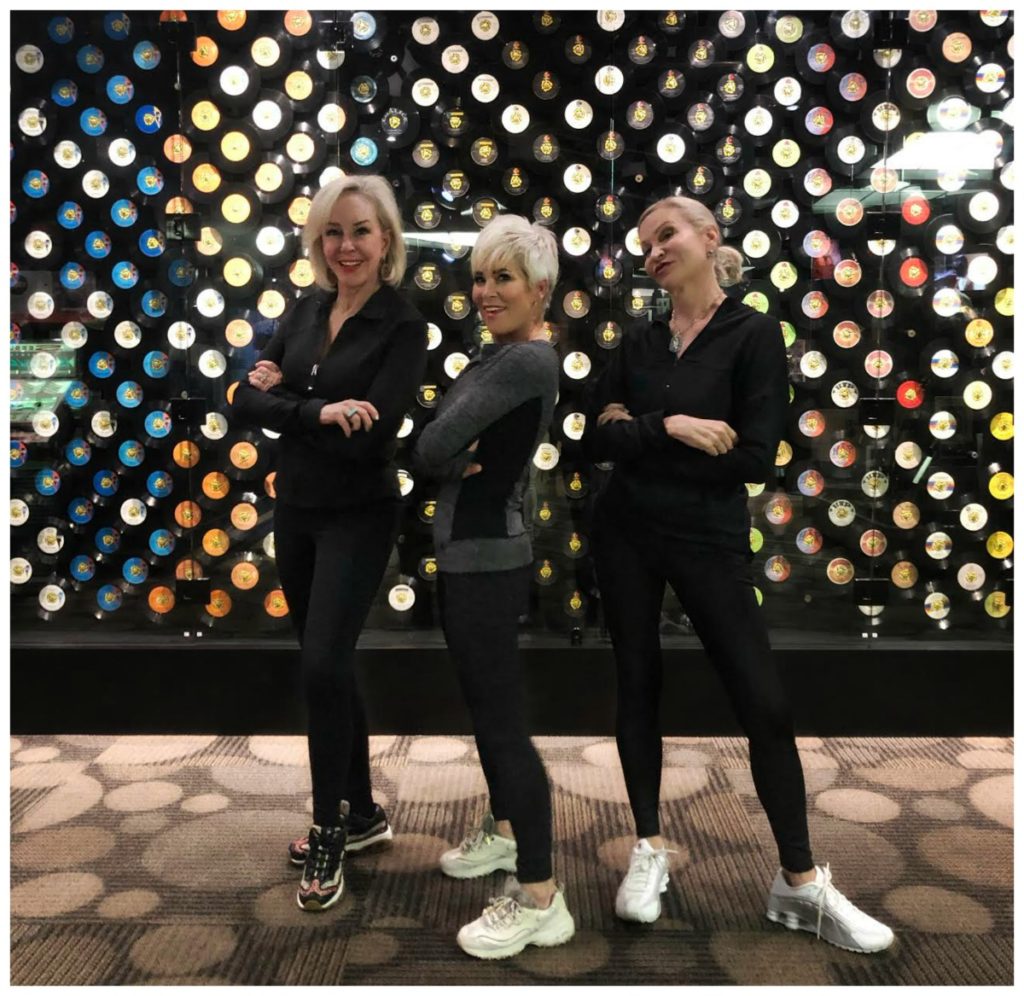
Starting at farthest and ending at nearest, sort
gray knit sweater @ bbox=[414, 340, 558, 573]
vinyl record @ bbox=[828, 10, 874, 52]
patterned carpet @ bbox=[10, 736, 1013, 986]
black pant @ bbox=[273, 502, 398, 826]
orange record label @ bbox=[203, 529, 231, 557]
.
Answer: orange record label @ bbox=[203, 529, 231, 557], vinyl record @ bbox=[828, 10, 874, 52], black pant @ bbox=[273, 502, 398, 826], patterned carpet @ bbox=[10, 736, 1013, 986], gray knit sweater @ bbox=[414, 340, 558, 573]

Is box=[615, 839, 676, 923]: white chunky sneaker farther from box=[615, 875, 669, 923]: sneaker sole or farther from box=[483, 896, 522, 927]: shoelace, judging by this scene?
box=[483, 896, 522, 927]: shoelace

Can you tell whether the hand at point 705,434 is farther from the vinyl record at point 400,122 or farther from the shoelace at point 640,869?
the vinyl record at point 400,122

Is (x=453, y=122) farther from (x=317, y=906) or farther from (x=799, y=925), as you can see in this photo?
(x=799, y=925)

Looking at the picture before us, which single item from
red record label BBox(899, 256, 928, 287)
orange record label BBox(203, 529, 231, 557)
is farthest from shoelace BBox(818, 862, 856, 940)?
orange record label BBox(203, 529, 231, 557)

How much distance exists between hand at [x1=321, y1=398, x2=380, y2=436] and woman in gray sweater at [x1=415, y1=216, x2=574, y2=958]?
159 millimetres

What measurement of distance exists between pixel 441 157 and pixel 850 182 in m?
1.32

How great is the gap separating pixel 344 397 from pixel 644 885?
117cm

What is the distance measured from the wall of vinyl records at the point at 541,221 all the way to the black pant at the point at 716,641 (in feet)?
3.48

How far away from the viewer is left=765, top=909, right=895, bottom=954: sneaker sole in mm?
1674

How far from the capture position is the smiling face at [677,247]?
171cm

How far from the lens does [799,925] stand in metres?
1.74

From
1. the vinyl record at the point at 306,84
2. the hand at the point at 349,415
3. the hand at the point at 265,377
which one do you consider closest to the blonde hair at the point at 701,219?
the hand at the point at 349,415

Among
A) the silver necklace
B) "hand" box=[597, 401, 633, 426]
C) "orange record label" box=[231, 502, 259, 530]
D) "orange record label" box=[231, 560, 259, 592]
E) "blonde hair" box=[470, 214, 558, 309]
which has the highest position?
"blonde hair" box=[470, 214, 558, 309]

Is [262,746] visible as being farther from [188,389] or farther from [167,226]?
[167,226]
